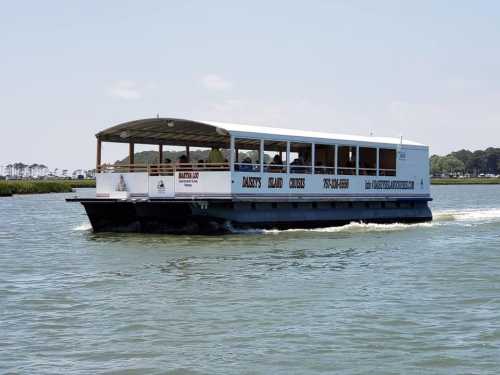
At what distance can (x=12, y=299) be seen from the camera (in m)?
13.6

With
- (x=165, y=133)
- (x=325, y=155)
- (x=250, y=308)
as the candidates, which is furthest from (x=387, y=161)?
(x=250, y=308)

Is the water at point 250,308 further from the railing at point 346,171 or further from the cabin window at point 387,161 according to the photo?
the cabin window at point 387,161

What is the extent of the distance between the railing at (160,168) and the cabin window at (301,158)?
3.05 m

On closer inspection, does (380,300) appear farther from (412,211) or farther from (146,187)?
(412,211)

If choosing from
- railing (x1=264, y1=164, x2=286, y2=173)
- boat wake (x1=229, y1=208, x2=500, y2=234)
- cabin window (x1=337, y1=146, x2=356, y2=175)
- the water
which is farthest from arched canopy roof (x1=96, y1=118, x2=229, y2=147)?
the water

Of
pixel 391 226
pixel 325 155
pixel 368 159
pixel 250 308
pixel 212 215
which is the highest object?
pixel 325 155

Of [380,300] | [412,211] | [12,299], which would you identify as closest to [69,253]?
[12,299]

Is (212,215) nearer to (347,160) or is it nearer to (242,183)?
(242,183)

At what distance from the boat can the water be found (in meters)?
2.95

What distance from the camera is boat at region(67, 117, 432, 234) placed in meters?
24.9

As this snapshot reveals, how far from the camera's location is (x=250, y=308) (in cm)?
1254

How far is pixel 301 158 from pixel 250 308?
16386 mm

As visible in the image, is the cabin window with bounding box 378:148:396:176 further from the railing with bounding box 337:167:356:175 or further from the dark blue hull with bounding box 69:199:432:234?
the dark blue hull with bounding box 69:199:432:234

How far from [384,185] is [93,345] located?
70.9 feet
